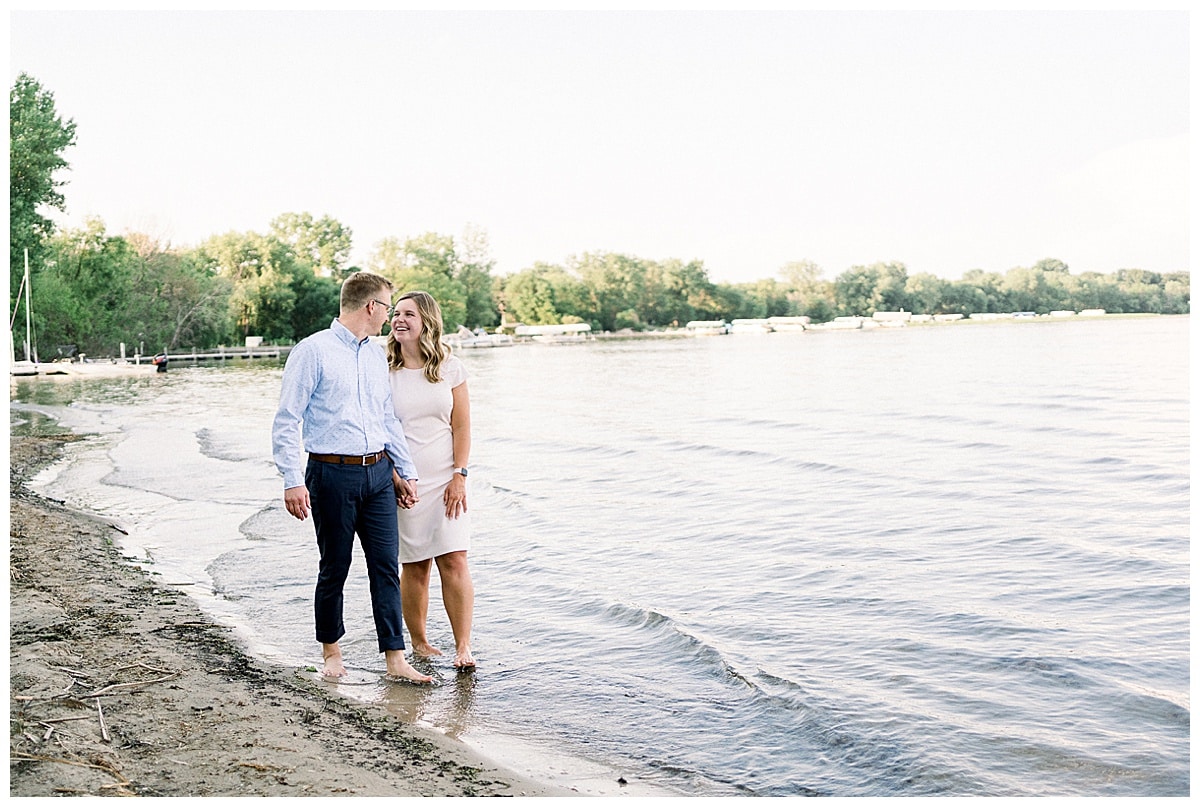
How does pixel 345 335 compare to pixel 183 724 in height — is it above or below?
above

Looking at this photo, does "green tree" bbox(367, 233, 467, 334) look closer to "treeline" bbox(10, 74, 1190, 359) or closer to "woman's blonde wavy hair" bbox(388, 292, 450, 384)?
"treeline" bbox(10, 74, 1190, 359)

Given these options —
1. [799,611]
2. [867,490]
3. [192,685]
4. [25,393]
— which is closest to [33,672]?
[192,685]

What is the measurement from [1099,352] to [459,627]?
63.2 m

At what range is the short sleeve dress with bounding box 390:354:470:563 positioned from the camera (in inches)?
236

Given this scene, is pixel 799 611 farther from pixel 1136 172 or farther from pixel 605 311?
pixel 605 311

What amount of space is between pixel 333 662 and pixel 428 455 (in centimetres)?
131

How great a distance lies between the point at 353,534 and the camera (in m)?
5.85

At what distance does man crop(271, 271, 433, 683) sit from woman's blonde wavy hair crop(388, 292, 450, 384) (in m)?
0.16

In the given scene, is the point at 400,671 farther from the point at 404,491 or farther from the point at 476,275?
the point at 476,275

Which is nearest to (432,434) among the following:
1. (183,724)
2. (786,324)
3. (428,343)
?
(428,343)

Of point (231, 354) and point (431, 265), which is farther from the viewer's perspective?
point (431, 265)

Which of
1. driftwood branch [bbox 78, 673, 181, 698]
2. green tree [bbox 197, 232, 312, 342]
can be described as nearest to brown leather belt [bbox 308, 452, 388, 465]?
driftwood branch [bbox 78, 673, 181, 698]

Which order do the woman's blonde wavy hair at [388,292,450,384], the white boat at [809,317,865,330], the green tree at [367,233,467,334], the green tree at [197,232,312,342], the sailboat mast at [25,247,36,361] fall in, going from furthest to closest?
the white boat at [809,317,865,330] < the green tree at [367,233,467,334] < the green tree at [197,232,312,342] < the sailboat mast at [25,247,36,361] < the woman's blonde wavy hair at [388,292,450,384]

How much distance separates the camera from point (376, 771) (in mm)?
4516
